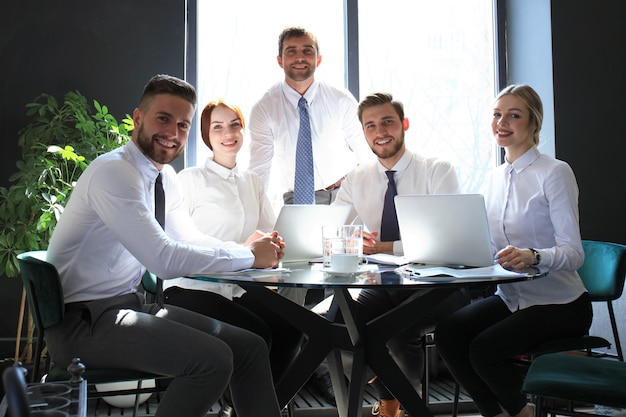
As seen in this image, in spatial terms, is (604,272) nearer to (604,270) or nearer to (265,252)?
(604,270)

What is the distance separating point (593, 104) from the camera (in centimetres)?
432

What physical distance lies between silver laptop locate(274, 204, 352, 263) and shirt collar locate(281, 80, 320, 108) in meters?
1.41

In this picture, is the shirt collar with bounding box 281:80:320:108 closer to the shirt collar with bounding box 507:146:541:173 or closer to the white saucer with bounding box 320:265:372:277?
the shirt collar with bounding box 507:146:541:173

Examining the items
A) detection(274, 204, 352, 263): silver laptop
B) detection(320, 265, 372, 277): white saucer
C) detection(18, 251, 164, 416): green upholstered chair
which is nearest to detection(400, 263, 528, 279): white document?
detection(320, 265, 372, 277): white saucer

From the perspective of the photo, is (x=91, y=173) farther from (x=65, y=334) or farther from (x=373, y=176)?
(x=373, y=176)

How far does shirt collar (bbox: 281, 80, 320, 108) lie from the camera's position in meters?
3.72

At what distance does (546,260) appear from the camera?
7.52 ft

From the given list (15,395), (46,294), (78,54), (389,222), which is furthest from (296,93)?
(15,395)

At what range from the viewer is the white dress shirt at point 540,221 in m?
2.41

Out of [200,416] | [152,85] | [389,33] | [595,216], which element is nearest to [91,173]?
[152,85]

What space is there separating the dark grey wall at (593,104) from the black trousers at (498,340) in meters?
2.09

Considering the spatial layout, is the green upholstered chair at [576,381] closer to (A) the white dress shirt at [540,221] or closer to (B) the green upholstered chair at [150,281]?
(A) the white dress shirt at [540,221]

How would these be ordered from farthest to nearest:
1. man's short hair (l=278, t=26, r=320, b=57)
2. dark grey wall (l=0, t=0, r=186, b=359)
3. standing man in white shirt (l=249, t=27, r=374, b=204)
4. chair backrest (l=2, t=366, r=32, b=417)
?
1. dark grey wall (l=0, t=0, r=186, b=359)
2. standing man in white shirt (l=249, t=27, r=374, b=204)
3. man's short hair (l=278, t=26, r=320, b=57)
4. chair backrest (l=2, t=366, r=32, b=417)

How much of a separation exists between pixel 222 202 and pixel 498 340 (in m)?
1.39
